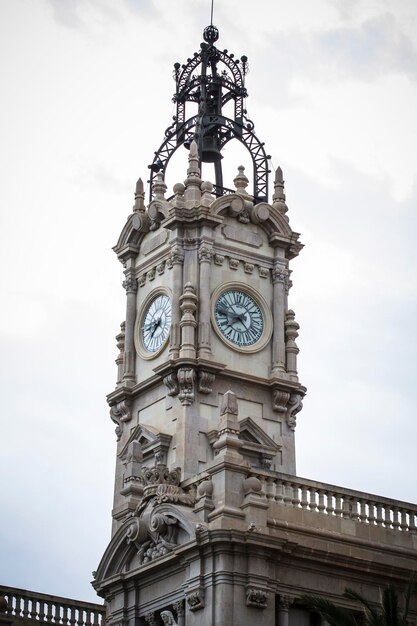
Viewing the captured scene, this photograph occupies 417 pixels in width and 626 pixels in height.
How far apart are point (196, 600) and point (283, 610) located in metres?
2.54

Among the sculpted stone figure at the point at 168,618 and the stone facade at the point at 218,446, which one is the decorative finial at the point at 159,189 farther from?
the sculpted stone figure at the point at 168,618

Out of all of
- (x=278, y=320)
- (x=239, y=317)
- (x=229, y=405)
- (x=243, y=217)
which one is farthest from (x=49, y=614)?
(x=243, y=217)

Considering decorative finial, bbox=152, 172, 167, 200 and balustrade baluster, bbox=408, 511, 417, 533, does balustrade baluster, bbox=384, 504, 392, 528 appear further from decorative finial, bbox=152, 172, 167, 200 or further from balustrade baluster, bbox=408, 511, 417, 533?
decorative finial, bbox=152, 172, 167, 200

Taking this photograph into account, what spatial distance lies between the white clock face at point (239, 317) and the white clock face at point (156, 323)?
75.3 inches

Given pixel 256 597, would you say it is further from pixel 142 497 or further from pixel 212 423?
pixel 212 423

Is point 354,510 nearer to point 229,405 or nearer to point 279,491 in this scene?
point 279,491

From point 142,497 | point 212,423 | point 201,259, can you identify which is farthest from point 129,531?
point 201,259

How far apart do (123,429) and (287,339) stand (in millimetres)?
7111

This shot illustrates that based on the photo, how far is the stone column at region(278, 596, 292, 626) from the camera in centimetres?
4719

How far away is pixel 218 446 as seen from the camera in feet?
159

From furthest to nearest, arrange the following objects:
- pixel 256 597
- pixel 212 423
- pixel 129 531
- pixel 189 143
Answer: pixel 189 143, pixel 212 423, pixel 129 531, pixel 256 597

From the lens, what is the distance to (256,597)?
46500 mm

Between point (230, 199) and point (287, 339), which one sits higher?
point (230, 199)

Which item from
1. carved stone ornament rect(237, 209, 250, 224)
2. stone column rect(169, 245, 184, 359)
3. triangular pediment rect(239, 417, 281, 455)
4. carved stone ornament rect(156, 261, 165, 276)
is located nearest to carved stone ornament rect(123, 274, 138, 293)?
carved stone ornament rect(156, 261, 165, 276)
